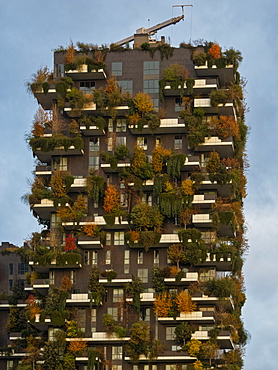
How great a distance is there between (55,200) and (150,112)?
49.4 ft

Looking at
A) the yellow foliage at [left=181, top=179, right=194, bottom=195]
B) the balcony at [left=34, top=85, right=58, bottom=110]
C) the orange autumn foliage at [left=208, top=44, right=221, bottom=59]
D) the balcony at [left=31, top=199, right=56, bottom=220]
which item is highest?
the orange autumn foliage at [left=208, top=44, right=221, bottom=59]

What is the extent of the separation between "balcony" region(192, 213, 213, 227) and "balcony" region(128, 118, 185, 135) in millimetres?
10632

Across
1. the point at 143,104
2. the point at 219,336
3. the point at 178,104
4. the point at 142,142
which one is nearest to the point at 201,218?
the point at 142,142

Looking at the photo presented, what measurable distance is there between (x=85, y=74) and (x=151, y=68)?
7.74 meters

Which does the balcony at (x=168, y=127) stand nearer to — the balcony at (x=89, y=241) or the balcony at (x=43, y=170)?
the balcony at (x=43, y=170)

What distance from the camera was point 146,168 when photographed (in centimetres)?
14475

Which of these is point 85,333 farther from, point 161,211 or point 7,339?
point 7,339

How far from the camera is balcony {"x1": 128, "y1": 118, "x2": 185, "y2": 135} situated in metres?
147

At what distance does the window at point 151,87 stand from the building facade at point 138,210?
0.54 ft

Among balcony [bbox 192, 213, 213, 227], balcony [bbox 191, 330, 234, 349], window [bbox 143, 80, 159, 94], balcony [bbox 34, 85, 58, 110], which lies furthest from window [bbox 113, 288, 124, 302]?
balcony [bbox 34, 85, 58, 110]

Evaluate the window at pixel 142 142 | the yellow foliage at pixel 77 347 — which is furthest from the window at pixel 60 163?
the yellow foliage at pixel 77 347

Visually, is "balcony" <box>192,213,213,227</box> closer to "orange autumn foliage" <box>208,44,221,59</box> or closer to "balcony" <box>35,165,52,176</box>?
"balcony" <box>35,165,52,176</box>

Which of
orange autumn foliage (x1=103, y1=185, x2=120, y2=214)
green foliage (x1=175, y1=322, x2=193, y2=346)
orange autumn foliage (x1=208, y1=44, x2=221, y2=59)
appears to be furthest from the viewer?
orange autumn foliage (x1=208, y1=44, x2=221, y2=59)

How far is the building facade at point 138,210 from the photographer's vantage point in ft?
458
